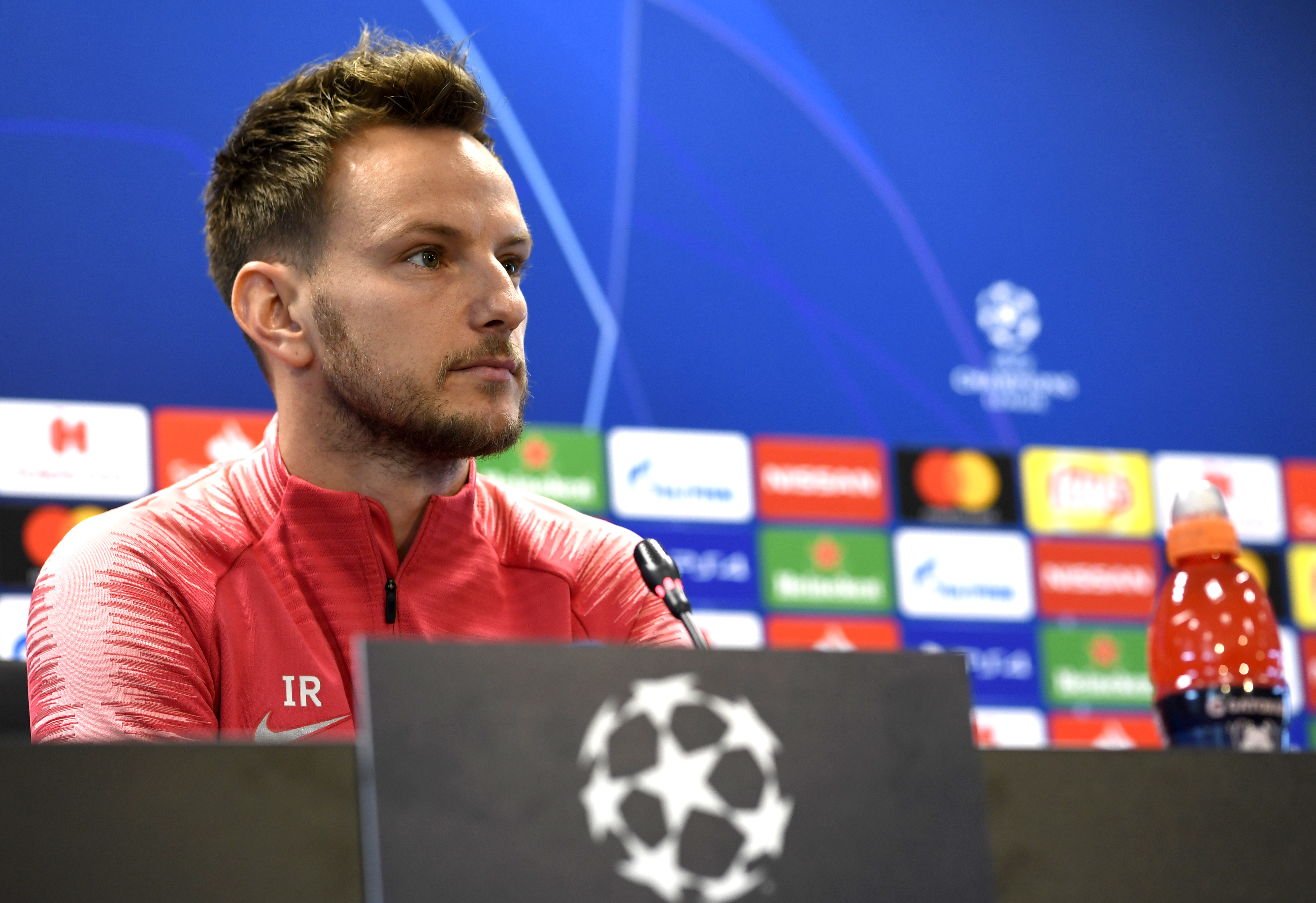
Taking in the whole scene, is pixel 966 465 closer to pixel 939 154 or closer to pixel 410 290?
pixel 939 154

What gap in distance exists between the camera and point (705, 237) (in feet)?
9.32

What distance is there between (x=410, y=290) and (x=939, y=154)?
1.97 meters

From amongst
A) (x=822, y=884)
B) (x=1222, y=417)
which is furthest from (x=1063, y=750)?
(x=1222, y=417)

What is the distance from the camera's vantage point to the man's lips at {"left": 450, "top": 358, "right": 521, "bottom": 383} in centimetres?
131

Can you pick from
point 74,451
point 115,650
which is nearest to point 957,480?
point 74,451

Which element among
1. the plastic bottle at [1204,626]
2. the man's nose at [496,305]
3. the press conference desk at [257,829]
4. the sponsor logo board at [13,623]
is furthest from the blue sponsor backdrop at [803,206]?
the press conference desk at [257,829]

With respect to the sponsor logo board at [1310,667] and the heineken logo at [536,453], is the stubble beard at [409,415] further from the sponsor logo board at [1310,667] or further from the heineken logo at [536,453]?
the sponsor logo board at [1310,667]

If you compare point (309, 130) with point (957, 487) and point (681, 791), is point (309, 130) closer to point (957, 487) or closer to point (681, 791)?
point (681, 791)

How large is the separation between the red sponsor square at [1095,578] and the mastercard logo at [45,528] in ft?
5.88

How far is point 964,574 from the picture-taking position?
9.40 ft

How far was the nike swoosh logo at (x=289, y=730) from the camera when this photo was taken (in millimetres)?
1125

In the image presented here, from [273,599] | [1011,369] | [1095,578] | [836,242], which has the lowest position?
[273,599]

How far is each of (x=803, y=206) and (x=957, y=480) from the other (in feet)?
2.08

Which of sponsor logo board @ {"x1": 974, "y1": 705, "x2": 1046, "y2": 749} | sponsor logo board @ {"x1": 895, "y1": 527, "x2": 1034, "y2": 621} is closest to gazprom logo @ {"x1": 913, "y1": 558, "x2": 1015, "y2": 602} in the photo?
sponsor logo board @ {"x1": 895, "y1": 527, "x2": 1034, "y2": 621}
